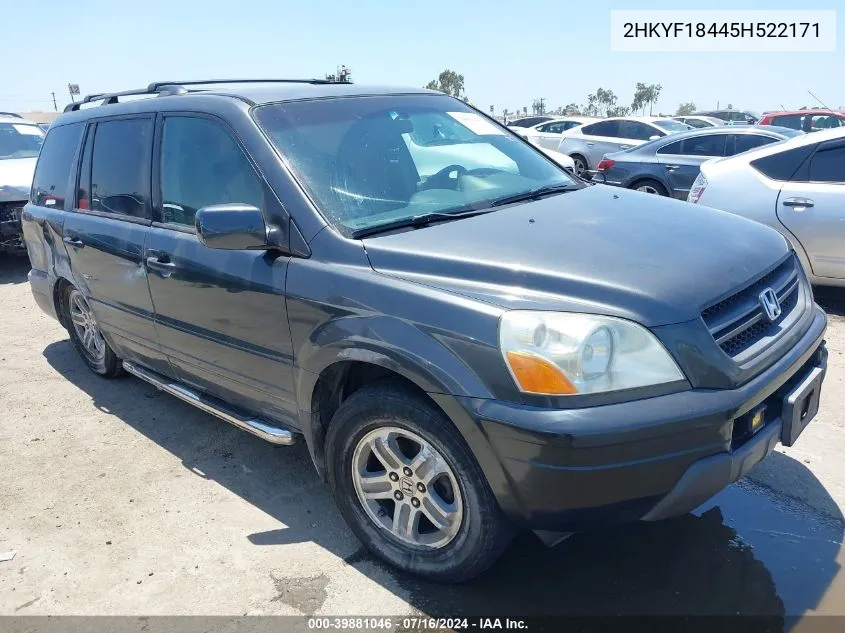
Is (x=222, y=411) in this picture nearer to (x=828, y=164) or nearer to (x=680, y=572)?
(x=680, y=572)

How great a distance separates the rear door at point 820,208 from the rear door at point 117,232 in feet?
15.7

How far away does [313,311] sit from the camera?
2.74 m

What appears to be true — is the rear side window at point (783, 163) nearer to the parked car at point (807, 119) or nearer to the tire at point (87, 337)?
the tire at point (87, 337)

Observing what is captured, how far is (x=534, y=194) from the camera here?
331 cm

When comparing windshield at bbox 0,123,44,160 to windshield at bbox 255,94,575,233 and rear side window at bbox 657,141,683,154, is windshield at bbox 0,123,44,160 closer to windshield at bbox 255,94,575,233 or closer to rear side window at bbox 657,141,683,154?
windshield at bbox 255,94,575,233

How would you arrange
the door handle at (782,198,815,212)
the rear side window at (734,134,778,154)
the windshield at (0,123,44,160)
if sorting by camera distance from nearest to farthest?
the door handle at (782,198,815,212) < the rear side window at (734,134,778,154) < the windshield at (0,123,44,160)

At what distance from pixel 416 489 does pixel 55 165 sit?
3.84 meters

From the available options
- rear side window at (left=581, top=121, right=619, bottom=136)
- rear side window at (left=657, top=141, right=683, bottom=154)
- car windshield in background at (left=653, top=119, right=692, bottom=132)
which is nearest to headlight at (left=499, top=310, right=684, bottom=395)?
rear side window at (left=657, top=141, right=683, bottom=154)

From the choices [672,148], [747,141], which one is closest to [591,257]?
[672,148]

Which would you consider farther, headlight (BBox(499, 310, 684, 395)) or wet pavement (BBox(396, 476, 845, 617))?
wet pavement (BBox(396, 476, 845, 617))

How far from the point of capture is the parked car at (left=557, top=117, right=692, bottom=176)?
1418 cm

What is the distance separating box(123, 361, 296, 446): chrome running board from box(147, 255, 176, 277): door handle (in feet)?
2.21

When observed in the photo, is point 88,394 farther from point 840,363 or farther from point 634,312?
point 840,363

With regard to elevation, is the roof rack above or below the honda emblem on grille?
above
